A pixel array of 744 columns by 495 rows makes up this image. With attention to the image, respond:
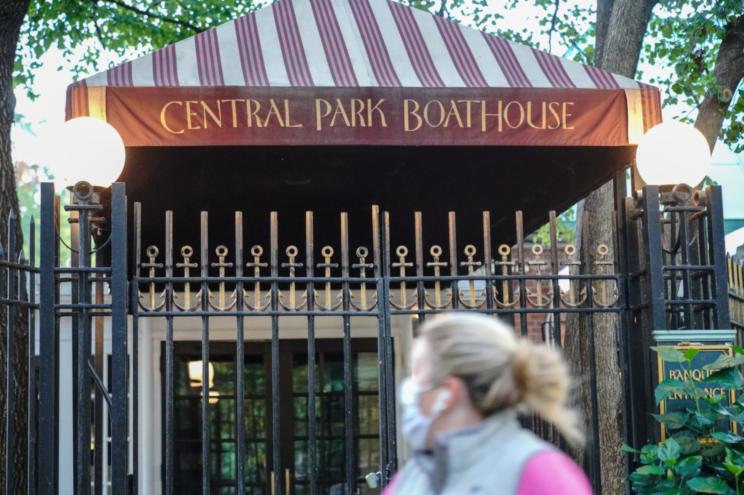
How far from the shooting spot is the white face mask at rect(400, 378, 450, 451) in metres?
2.42

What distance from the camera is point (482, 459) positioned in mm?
2377

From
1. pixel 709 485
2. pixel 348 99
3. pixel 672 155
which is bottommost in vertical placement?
pixel 709 485

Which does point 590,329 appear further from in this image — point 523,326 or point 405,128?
point 405,128

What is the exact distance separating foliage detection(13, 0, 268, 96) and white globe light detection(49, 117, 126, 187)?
5928mm

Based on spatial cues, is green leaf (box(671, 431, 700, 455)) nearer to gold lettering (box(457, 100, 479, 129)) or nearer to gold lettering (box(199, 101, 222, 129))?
gold lettering (box(457, 100, 479, 129))

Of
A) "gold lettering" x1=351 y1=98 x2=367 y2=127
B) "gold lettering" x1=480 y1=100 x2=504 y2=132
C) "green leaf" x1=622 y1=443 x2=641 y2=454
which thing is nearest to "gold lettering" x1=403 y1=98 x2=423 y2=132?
"gold lettering" x1=351 y1=98 x2=367 y2=127

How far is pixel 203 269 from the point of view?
6105mm

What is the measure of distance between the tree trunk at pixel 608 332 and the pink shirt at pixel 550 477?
7.06m

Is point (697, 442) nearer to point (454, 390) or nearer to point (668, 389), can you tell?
point (668, 389)

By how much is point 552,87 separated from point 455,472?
450 cm

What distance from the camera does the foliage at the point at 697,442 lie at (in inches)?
217

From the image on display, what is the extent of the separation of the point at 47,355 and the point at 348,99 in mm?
2180

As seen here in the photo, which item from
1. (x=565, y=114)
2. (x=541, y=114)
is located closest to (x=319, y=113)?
(x=541, y=114)

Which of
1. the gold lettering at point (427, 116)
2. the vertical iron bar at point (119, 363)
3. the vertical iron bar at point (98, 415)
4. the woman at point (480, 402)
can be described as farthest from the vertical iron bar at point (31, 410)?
the woman at point (480, 402)
